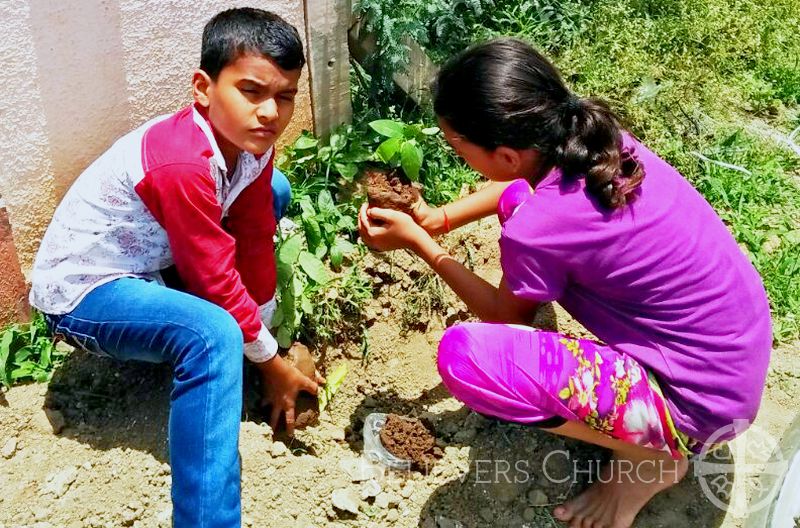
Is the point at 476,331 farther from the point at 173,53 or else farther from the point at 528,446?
the point at 173,53

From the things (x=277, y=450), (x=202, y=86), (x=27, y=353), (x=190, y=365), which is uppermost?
(x=202, y=86)

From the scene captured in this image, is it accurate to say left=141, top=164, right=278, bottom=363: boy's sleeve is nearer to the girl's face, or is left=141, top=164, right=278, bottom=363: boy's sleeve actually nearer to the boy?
the boy

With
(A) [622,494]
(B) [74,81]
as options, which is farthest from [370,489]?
(B) [74,81]

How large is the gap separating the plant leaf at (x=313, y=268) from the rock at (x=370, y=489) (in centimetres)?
70

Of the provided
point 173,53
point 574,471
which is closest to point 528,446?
point 574,471

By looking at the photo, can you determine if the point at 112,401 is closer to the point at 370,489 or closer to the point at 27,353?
the point at 27,353

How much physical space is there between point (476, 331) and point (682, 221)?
0.60 meters

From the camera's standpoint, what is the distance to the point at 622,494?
2432 mm

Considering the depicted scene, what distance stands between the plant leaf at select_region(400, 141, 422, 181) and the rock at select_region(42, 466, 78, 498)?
4.88 ft

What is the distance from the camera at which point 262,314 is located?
2.72 metres

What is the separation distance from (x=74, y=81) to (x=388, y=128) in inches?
44.1

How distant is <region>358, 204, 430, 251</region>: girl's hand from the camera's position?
2.52 m

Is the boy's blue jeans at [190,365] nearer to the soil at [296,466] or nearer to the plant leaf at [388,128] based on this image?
the soil at [296,466]

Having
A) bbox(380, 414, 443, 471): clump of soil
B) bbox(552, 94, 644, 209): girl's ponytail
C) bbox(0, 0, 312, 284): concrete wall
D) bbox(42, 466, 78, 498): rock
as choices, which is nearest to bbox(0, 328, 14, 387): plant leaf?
bbox(0, 0, 312, 284): concrete wall
